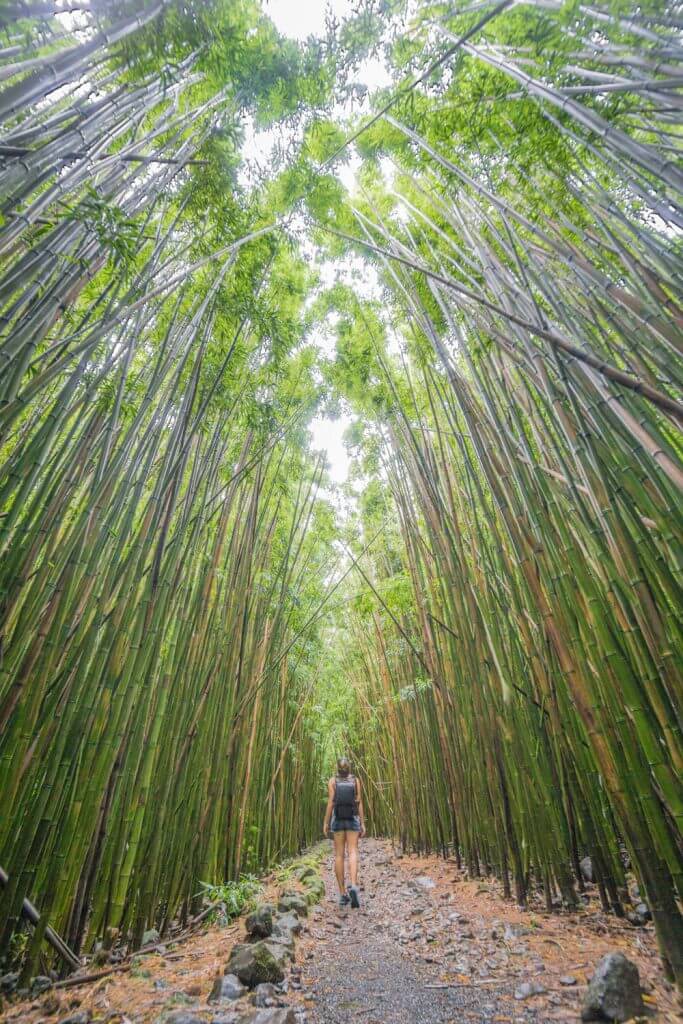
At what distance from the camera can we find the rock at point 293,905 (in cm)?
243

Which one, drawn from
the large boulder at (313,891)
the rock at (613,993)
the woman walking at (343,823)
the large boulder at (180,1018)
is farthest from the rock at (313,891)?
the rock at (613,993)

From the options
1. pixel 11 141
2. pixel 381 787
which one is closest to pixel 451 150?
pixel 11 141

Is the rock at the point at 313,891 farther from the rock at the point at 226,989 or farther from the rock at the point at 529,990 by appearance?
the rock at the point at 529,990

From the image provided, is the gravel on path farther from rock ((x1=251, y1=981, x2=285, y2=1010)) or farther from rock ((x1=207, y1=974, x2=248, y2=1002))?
rock ((x1=207, y1=974, x2=248, y2=1002))

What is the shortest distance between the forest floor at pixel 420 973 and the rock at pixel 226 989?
1.5 inches

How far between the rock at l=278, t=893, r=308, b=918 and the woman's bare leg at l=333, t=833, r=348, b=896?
57 cm

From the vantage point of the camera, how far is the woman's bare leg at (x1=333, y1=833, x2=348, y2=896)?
3080 millimetres

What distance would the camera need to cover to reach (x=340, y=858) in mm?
3117

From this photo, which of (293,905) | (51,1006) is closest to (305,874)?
(293,905)

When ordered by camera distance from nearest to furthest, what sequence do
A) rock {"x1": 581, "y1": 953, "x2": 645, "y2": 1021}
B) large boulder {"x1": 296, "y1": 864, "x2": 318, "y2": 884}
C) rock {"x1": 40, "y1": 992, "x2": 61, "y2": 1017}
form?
rock {"x1": 581, "y1": 953, "x2": 645, "y2": 1021} → rock {"x1": 40, "y1": 992, "x2": 61, "y2": 1017} → large boulder {"x1": 296, "y1": 864, "x2": 318, "y2": 884}

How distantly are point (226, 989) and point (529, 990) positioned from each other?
0.89 metres

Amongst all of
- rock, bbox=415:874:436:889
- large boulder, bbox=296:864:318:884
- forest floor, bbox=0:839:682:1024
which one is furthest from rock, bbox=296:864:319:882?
forest floor, bbox=0:839:682:1024

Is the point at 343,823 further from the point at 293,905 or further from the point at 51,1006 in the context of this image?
the point at 51,1006

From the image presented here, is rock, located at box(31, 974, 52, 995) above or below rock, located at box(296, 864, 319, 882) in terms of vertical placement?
below
